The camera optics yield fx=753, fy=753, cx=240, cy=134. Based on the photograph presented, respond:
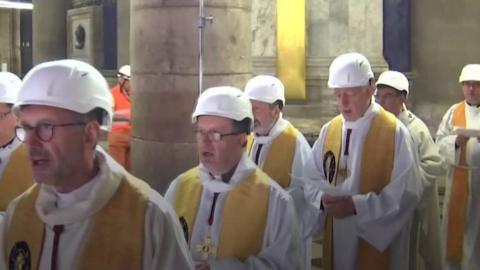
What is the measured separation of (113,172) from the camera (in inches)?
105

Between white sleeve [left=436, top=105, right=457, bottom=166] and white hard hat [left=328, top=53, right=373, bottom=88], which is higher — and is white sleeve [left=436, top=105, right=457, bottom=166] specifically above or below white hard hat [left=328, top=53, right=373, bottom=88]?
below

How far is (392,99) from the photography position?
6.38 metres

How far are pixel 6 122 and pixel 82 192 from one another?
2.27 meters

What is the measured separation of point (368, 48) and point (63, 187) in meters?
9.22

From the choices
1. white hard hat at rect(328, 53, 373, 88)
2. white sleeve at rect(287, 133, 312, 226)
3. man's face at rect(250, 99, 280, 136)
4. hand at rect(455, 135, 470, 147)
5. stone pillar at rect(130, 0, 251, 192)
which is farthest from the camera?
hand at rect(455, 135, 470, 147)

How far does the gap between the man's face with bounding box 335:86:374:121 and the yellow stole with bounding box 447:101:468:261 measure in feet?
6.88

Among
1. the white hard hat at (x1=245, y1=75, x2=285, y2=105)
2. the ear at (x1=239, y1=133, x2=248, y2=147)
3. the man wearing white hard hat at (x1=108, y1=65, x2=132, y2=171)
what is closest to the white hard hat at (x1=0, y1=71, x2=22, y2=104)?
the ear at (x1=239, y1=133, x2=248, y2=147)

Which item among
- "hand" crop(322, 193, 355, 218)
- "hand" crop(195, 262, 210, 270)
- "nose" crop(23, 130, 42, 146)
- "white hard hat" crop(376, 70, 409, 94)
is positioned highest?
"white hard hat" crop(376, 70, 409, 94)

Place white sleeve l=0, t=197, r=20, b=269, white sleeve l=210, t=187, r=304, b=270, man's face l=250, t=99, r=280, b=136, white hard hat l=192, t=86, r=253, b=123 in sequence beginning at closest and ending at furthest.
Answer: white sleeve l=0, t=197, r=20, b=269 < white sleeve l=210, t=187, r=304, b=270 < white hard hat l=192, t=86, r=253, b=123 < man's face l=250, t=99, r=280, b=136

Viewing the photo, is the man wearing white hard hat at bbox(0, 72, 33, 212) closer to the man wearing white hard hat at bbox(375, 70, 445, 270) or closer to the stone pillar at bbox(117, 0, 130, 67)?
the man wearing white hard hat at bbox(375, 70, 445, 270)

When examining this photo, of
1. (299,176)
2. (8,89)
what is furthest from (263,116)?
(8,89)

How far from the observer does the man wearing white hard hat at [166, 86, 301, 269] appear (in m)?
3.64

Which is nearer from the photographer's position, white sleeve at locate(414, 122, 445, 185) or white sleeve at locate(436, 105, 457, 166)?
white sleeve at locate(414, 122, 445, 185)

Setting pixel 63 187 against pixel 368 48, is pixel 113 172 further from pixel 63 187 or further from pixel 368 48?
pixel 368 48
